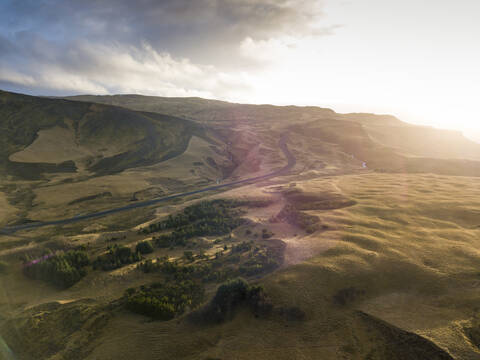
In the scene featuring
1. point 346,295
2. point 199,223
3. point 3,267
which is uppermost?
point 346,295

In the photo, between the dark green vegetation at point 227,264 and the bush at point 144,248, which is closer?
the dark green vegetation at point 227,264

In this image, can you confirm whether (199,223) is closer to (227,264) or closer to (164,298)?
(227,264)

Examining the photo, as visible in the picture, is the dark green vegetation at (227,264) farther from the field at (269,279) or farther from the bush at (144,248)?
the bush at (144,248)

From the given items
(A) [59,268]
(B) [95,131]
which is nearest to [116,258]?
(A) [59,268]

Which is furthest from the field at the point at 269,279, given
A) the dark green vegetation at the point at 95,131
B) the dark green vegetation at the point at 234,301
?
the dark green vegetation at the point at 95,131

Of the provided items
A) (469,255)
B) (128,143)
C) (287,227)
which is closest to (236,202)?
(287,227)
